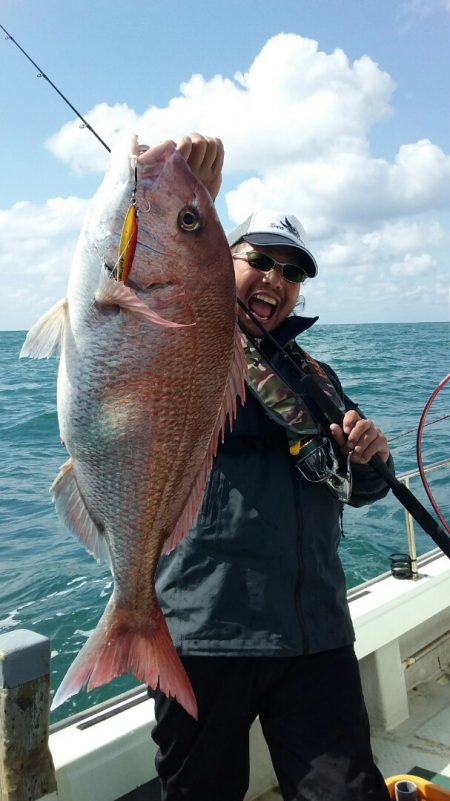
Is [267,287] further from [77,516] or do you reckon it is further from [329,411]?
[77,516]

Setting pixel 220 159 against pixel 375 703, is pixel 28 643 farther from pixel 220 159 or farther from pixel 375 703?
pixel 375 703

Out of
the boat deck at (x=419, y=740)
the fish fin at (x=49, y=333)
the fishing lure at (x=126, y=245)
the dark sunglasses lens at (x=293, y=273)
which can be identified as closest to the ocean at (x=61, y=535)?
the fish fin at (x=49, y=333)

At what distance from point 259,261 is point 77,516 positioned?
1.24 meters

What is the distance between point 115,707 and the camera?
281 cm

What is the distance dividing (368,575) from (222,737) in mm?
6350

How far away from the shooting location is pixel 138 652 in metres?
1.75

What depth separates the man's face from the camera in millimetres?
2527

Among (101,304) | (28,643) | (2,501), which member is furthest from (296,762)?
(2,501)

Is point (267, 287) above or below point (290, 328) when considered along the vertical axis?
above

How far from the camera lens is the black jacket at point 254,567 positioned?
207cm

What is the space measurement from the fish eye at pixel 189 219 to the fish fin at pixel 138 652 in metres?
1.00

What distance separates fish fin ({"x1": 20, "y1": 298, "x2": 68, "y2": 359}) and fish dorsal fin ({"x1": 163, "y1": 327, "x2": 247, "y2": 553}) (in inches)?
17.8

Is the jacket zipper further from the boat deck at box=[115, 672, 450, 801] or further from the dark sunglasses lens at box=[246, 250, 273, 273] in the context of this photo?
the boat deck at box=[115, 672, 450, 801]

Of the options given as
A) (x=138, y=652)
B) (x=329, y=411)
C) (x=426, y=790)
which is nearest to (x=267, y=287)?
(x=329, y=411)
